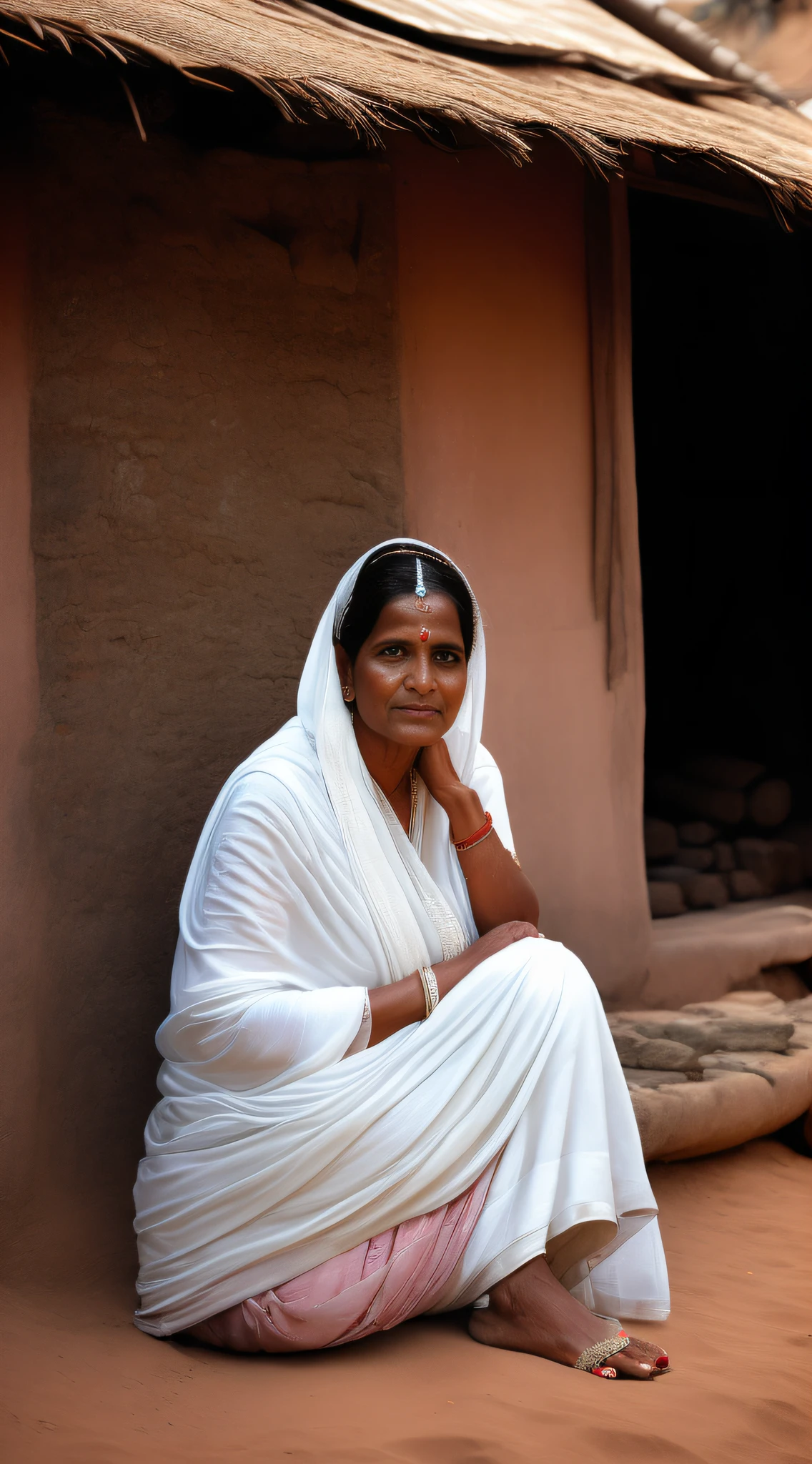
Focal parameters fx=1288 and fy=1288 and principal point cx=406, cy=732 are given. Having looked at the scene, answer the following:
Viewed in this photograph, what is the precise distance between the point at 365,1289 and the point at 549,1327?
360mm

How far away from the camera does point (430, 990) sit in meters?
2.66

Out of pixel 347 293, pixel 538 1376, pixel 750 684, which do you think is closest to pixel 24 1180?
pixel 538 1376

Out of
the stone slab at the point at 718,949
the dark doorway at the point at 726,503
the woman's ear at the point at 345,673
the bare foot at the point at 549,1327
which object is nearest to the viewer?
the bare foot at the point at 549,1327

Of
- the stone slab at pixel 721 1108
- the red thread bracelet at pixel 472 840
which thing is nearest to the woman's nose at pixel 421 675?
the red thread bracelet at pixel 472 840

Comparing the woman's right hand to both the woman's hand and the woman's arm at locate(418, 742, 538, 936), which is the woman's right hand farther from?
the woman's hand

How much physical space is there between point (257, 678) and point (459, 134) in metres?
1.52

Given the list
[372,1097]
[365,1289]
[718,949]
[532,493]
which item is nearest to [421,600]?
[372,1097]

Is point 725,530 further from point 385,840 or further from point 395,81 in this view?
point 385,840

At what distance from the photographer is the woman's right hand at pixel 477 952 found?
2.69 meters

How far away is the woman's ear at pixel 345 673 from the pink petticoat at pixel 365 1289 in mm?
1088

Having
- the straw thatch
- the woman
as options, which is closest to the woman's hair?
the woman

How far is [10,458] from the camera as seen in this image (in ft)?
9.96

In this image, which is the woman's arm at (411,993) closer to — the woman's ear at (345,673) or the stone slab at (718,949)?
the woman's ear at (345,673)

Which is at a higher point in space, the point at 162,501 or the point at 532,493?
the point at 532,493
